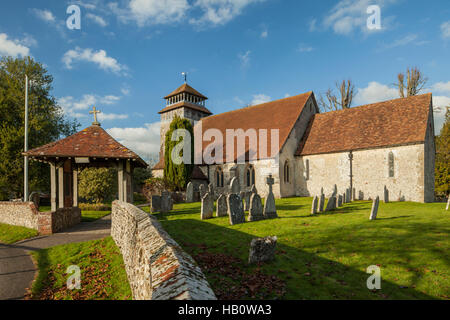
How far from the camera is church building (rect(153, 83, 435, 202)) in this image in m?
18.7

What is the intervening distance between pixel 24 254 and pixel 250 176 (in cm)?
1776

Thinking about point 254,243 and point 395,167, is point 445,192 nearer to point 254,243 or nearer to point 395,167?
point 395,167

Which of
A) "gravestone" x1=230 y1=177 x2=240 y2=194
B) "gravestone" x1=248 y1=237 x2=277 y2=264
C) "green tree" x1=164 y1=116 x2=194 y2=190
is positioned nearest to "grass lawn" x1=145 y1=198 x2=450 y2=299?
"gravestone" x1=248 y1=237 x2=277 y2=264

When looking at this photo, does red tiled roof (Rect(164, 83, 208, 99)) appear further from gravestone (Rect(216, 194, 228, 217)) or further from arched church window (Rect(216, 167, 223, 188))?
gravestone (Rect(216, 194, 228, 217))

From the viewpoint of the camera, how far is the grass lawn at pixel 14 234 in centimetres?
1144

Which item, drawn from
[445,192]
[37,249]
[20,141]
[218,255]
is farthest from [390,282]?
[445,192]

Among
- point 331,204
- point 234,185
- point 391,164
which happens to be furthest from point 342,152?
point 234,185

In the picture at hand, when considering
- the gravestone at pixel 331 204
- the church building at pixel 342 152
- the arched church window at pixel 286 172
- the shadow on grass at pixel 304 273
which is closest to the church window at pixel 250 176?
the church building at pixel 342 152

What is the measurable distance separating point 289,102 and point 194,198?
1390 centimetres

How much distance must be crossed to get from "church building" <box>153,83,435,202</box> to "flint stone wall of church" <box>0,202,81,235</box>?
13.8 m

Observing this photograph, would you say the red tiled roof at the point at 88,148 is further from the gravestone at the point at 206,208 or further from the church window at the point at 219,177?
the church window at the point at 219,177
